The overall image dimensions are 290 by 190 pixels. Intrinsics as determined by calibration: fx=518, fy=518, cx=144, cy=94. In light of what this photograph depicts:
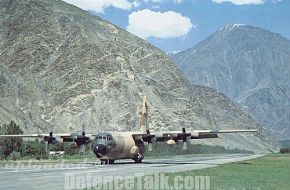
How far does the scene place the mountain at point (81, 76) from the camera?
14912 cm

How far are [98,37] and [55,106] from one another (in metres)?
36.3

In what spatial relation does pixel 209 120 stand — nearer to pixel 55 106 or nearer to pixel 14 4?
pixel 55 106

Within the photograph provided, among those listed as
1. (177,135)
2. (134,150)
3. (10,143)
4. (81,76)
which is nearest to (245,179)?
(177,135)

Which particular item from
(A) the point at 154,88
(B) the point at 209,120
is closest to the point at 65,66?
(A) the point at 154,88

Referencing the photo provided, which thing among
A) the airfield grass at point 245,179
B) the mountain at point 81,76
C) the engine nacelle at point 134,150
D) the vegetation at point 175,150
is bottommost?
the airfield grass at point 245,179

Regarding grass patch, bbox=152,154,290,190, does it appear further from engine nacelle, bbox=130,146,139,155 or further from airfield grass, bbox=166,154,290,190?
engine nacelle, bbox=130,146,139,155

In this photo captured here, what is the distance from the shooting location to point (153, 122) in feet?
513

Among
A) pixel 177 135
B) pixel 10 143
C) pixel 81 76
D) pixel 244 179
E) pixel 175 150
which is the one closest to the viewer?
pixel 244 179

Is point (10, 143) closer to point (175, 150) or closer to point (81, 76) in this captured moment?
point (175, 150)

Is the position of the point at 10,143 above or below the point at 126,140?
above

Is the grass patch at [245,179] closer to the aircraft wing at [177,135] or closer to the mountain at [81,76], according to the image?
the aircraft wing at [177,135]

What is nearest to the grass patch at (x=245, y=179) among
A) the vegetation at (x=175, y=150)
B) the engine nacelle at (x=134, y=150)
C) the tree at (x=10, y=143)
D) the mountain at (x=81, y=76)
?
the engine nacelle at (x=134, y=150)

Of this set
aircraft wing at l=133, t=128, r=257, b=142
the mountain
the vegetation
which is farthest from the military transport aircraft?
the mountain

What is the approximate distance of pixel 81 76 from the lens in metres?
161
